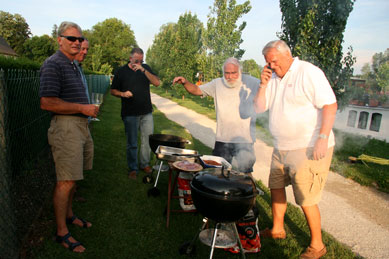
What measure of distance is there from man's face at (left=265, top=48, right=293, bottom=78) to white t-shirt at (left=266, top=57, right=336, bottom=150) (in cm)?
6

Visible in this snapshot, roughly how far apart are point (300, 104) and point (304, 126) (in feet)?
0.75

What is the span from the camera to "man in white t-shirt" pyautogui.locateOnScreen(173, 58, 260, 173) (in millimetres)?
3826

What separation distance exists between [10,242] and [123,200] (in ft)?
6.01

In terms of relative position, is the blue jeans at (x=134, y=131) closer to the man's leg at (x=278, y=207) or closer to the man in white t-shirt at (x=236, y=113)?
the man in white t-shirt at (x=236, y=113)

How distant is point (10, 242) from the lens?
2.36 metres

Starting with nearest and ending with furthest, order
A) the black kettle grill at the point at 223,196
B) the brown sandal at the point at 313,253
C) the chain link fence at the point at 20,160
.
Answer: the chain link fence at the point at 20,160, the black kettle grill at the point at 223,196, the brown sandal at the point at 313,253

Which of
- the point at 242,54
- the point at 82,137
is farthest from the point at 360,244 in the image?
the point at 242,54

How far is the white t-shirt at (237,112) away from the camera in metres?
3.84

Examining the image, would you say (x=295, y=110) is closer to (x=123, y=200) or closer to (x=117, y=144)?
(x=123, y=200)

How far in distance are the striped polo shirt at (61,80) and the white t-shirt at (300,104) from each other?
2.09 meters

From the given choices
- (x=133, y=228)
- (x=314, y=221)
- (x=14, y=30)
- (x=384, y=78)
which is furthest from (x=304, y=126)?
(x=14, y=30)

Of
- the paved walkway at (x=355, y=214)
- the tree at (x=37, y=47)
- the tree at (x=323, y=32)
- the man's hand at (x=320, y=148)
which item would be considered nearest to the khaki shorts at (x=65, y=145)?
the man's hand at (x=320, y=148)

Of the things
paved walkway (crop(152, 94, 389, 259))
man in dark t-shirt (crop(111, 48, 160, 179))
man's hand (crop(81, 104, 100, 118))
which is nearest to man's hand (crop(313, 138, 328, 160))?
paved walkway (crop(152, 94, 389, 259))

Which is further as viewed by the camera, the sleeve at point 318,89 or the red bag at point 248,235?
the red bag at point 248,235
